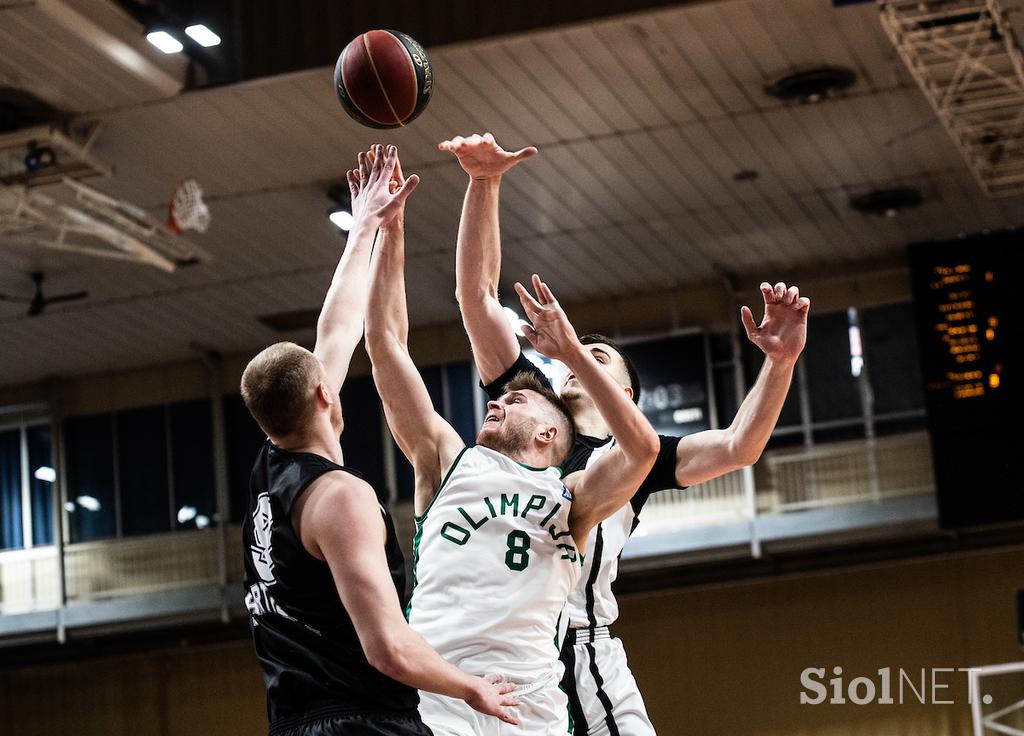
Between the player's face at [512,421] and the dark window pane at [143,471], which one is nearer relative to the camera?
the player's face at [512,421]

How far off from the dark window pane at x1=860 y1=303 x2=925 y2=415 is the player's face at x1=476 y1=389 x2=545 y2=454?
13.1 meters

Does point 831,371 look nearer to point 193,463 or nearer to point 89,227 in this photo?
point 193,463

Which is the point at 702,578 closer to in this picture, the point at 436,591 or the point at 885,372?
the point at 885,372

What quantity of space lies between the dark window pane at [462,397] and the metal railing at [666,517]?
1.33m

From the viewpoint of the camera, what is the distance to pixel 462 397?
18.8m

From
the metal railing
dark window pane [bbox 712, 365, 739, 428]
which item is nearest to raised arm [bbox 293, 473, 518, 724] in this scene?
the metal railing

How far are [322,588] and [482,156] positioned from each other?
77.9 inches

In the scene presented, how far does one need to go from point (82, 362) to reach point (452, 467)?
1592 cm

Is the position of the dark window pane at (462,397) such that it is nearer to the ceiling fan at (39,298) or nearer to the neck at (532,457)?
the ceiling fan at (39,298)

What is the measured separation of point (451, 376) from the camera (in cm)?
1897

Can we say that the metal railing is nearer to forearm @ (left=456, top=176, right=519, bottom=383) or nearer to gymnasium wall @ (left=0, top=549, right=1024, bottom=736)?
gymnasium wall @ (left=0, top=549, right=1024, bottom=736)

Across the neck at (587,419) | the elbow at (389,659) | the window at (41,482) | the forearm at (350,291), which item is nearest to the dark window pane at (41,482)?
the window at (41,482)

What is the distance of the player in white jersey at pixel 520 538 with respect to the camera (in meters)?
4.35

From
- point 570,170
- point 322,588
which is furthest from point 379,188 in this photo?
point 570,170
